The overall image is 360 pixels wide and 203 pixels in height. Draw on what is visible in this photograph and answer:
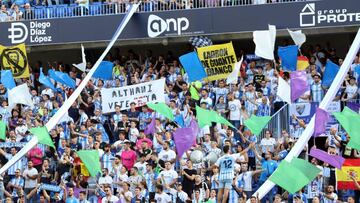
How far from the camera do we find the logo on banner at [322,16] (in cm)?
3403

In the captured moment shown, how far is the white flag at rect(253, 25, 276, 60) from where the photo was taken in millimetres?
31422

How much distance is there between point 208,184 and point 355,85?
159 inches

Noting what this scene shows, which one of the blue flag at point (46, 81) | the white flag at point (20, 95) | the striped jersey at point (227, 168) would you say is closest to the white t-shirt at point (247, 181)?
the striped jersey at point (227, 168)

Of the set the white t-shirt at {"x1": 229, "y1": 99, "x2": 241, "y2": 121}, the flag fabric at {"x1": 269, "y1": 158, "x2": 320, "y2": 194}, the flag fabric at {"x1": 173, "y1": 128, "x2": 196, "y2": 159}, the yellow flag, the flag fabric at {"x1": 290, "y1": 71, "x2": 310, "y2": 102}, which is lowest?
the flag fabric at {"x1": 269, "y1": 158, "x2": 320, "y2": 194}

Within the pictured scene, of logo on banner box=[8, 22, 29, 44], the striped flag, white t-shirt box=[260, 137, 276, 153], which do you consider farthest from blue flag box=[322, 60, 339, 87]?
logo on banner box=[8, 22, 29, 44]

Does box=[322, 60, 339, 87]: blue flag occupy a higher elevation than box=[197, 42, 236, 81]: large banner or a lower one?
lower

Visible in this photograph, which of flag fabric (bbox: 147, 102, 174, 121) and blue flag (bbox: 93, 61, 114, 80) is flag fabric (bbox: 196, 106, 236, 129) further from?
blue flag (bbox: 93, 61, 114, 80)

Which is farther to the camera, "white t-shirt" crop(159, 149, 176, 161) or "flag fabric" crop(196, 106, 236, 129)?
"white t-shirt" crop(159, 149, 176, 161)

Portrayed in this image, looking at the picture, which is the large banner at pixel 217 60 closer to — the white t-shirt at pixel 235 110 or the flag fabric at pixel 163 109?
the white t-shirt at pixel 235 110

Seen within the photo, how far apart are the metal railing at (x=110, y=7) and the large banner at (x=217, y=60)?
2808mm

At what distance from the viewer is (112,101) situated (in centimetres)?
3319

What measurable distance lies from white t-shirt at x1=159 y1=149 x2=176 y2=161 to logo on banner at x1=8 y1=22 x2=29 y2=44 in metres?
7.89

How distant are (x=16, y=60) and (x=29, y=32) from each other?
7.87 ft

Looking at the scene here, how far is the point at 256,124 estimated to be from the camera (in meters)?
29.5
